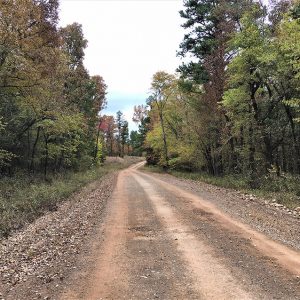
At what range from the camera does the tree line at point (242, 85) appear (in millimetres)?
20078

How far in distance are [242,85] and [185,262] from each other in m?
16.3

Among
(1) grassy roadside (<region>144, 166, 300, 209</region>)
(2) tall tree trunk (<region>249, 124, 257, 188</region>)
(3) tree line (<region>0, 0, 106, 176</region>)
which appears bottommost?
(1) grassy roadside (<region>144, 166, 300, 209</region>)

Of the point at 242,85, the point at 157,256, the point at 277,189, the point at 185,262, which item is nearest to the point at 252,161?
the point at 277,189

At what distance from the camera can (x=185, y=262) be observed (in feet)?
25.2

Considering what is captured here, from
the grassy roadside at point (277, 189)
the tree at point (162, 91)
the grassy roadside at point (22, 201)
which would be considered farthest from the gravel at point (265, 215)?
the tree at point (162, 91)

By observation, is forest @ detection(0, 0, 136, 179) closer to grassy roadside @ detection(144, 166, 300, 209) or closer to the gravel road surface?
the gravel road surface

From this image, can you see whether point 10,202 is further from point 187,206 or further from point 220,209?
point 220,209

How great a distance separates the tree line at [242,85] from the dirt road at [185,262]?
8.84 m

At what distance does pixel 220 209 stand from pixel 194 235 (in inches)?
183

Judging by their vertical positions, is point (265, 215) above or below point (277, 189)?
below

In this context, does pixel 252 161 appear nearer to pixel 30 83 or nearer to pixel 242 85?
pixel 242 85

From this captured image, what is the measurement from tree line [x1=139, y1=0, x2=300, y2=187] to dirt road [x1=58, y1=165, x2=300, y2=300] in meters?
8.84

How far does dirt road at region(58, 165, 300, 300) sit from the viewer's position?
612 cm

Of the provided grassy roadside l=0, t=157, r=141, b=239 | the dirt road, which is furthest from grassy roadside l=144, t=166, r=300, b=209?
grassy roadside l=0, t=157, r=141, b=239
